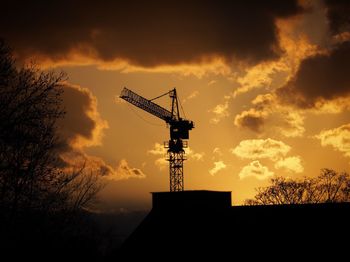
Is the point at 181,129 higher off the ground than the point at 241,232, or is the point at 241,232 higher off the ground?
the point at 181,129

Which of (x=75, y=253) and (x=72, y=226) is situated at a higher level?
(x=72, y=226)

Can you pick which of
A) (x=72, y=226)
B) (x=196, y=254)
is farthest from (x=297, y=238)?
Answer: (x=72, y=226)

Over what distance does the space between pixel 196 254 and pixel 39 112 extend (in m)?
16.6

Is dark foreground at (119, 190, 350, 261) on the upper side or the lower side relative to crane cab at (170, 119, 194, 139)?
lower

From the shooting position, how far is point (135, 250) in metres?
36.7

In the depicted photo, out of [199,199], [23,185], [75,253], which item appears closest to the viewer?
[23,185]

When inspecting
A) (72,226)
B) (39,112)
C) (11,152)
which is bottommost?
(72,226)

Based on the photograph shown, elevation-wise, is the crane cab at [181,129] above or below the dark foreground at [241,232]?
above

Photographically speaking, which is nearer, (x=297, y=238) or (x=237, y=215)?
(x=297, y=238)

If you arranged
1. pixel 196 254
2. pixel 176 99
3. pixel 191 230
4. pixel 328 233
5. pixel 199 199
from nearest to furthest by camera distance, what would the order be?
pixel 328 233 → pixel 196 254 → pixel 191 230 → pixel 199 199 → pixel 176 99

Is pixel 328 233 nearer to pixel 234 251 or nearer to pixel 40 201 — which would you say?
pixel 234 251

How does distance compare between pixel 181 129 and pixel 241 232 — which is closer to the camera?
pixel 241 232

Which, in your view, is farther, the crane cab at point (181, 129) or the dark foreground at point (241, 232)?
the crane cab at point (181, 129)

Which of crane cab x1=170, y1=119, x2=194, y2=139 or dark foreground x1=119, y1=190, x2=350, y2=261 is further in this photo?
crane cab x1=170, y1=119, x2=194, y2=139
